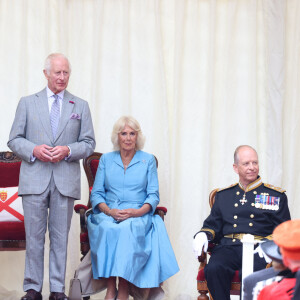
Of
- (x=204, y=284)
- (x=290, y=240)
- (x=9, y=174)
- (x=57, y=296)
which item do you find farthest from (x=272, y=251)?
(x=9, y=174)

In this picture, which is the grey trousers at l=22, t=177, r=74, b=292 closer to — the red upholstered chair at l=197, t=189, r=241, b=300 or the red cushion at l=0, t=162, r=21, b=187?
the red cushion at l=0, t=162, r=21, b=187

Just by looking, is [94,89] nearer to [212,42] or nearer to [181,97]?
[181,97]

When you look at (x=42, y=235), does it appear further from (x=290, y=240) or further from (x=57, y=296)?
(x=290, y=240)

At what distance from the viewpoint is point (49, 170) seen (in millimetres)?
4340

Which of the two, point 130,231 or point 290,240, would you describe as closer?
point 290,240

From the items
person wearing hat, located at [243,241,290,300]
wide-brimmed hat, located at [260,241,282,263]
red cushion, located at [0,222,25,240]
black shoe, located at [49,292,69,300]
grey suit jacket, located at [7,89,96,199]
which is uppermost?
grey suit jacket, located at [7,89,96,199]

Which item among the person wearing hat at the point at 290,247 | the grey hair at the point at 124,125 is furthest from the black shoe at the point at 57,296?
the person wearing hat at the point at 290,247

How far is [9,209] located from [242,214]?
71.4 inches

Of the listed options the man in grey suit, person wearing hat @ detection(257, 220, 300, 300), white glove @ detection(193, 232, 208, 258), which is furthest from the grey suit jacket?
person wearing hat @ detection(257, 220, 300, 300)

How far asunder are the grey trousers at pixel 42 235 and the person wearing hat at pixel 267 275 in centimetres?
165

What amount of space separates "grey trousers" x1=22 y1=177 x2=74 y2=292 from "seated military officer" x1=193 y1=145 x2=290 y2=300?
943 mm

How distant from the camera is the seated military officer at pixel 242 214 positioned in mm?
4202

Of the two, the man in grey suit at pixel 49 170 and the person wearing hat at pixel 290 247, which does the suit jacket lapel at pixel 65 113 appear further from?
the person wearing hat at pixel 290 247

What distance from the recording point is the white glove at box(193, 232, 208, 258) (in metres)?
4.05
